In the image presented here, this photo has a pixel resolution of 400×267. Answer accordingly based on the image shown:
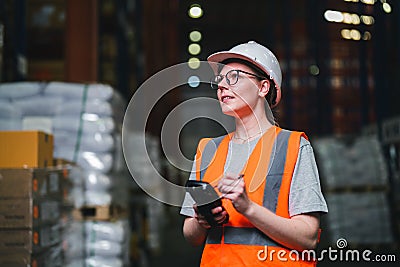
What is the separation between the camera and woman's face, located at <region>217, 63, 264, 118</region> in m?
→ 1.72

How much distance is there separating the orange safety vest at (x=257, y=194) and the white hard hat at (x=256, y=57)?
16 centimetres

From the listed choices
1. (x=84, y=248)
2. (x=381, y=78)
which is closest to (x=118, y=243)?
(x=84, y=248)

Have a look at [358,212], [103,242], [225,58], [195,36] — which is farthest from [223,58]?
[358,212]

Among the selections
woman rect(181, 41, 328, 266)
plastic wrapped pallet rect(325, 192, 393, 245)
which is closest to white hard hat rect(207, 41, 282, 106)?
woman rect(181, 41, 328, 266)

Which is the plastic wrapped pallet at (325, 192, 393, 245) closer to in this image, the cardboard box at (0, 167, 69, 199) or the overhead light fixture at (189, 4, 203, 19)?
the cardboard box at (0, 167, 69, 199)

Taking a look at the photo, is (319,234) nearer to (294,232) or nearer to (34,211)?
(294,232)

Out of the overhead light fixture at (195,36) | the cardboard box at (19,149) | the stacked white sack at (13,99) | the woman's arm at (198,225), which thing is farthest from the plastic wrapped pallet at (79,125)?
the woman's arm at (198,225)

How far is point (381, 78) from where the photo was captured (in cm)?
738

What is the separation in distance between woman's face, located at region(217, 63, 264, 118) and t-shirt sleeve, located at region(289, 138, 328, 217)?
197 mm

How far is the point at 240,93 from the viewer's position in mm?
1722

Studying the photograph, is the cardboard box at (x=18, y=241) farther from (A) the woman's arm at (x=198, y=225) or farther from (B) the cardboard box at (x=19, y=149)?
(A) the woman's arm at (x=198, y=225)

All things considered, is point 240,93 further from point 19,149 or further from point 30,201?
point 19,149

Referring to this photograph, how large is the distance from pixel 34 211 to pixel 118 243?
58.4 inches

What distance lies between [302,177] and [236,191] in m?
0.24
